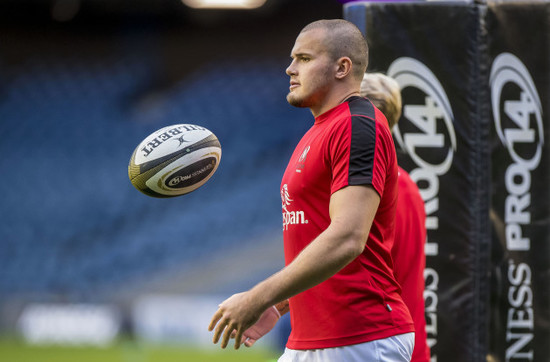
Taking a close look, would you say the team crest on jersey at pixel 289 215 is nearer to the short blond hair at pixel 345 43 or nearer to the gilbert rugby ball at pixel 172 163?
the short blond hair at pixel 345 43

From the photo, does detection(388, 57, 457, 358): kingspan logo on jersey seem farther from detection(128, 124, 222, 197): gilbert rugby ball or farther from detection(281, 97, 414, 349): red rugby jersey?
detection(281, 97, 414, 349): red rugby jersey

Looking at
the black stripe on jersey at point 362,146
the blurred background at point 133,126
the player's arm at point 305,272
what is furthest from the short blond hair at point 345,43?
the blurred background at point 133,126

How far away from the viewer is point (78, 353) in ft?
35.2

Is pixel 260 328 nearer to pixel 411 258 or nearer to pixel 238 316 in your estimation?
pixel 238 316

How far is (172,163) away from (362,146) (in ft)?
3.81

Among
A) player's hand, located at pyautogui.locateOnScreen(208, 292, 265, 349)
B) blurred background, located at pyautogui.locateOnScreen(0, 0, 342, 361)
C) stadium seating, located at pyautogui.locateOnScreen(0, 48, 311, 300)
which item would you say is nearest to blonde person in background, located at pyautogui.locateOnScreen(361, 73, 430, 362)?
player's hand, located at pyautogui.locateOnScreen(208, 292, 265, 349)

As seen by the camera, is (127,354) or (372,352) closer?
(372,352)

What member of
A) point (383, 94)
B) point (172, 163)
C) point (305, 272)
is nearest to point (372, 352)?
point (305, 272)

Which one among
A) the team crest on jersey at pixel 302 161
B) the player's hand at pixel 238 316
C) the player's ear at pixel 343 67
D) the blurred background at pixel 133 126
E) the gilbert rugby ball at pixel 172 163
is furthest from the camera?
the blurred background at pixel 133 126

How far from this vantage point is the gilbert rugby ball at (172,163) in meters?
3.22

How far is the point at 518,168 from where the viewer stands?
4488 mm

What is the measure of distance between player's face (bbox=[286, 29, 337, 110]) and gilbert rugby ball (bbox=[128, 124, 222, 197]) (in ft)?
2.47

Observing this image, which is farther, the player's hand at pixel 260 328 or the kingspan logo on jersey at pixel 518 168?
the kingspan logo on jersey at pixel 518 168

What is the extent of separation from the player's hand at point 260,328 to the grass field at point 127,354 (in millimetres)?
7082
